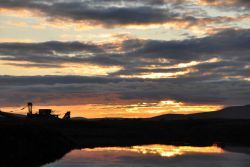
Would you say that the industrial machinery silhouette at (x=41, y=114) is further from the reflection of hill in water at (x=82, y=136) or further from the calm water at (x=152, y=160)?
the calm water at (x=152, y=160)

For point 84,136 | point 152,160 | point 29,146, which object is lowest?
point 152,160

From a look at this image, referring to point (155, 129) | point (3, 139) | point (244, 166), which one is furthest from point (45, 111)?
point (244, 166)

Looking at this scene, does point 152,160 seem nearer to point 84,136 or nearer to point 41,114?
point 84,136

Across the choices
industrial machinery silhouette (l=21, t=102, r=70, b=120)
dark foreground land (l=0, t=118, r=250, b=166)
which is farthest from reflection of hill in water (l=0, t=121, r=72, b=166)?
industrial machinery silhouette (l=21, t=102, r=70, b=120)

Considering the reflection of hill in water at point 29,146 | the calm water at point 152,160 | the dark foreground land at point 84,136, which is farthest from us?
the dark foreground land at point 84,136

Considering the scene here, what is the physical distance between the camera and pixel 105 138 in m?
102

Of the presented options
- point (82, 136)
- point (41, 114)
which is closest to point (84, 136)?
point (82, 136)

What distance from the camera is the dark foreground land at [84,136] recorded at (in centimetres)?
6275

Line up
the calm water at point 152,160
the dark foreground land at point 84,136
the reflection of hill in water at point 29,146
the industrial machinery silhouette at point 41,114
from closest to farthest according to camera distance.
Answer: the calm water at point 152,160 < the reflection of hill in water at point 29,146 < the dark foreground land at point 84,136 < the industrial machinery silhouette at point 41,114

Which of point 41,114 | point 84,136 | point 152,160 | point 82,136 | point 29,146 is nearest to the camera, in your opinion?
point 152,160

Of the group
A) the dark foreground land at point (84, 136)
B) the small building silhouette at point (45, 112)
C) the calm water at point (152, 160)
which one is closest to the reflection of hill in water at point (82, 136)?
the dark foreground land at point (84, 136)

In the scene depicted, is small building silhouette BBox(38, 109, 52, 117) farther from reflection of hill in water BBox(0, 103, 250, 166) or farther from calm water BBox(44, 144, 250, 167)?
calm water BBox(44, 144, 250, 167)

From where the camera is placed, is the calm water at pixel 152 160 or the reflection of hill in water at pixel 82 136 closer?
the calm water at pixel 152 160

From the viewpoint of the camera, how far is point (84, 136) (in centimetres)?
10281
